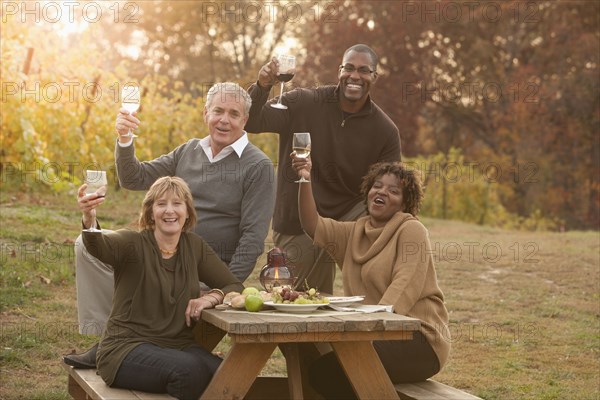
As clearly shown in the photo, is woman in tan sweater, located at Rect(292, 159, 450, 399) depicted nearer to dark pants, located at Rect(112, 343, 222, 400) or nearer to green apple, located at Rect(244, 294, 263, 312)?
green apple, located at Rect(244, 294, 263, 312)

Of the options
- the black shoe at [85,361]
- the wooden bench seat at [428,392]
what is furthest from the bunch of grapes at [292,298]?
the black shoe at [85,361]

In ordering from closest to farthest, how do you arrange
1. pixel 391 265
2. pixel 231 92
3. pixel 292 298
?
pixel 292 298 < pixel 391 265 < pixel 231 92

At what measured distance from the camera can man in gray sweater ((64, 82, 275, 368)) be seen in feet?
17.9

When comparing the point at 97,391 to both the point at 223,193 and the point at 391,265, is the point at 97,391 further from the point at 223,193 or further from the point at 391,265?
the point at 391,265

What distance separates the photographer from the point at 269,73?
5824mm

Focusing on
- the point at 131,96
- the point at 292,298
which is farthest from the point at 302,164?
the point at 131,96

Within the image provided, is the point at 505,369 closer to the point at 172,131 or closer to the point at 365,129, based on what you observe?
the point at 365,129

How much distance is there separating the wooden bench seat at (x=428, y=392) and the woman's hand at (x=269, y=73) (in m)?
1.91

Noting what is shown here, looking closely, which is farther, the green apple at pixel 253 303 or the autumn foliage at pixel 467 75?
the autumn foliage at pixel 467 75

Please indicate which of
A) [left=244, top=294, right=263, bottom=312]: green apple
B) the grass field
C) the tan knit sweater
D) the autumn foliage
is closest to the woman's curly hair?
the tan knit sweater

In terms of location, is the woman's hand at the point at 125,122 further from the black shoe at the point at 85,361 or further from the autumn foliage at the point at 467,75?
the autumn foliage at the point at 467,75

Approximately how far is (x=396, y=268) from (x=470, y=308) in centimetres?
492

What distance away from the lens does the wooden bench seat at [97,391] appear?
4.51 m

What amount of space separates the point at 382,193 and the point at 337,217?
914 mm
